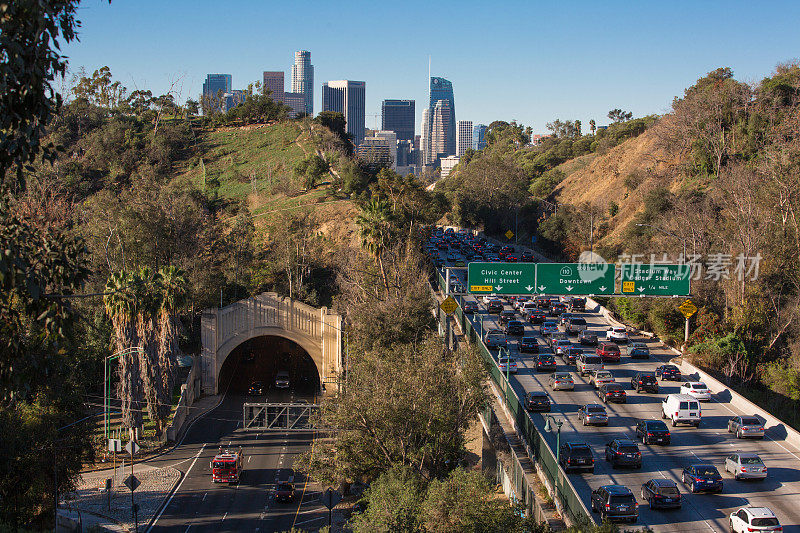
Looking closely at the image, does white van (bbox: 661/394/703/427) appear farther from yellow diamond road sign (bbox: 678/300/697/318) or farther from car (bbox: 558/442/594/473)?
yellow diamond road sign (bbox: 678/300/697/318)

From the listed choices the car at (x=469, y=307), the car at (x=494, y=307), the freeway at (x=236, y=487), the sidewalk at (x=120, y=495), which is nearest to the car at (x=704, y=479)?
the freeway at (x=236, y=487)

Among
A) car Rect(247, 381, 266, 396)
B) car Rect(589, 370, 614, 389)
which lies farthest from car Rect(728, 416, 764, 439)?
car Rect(247, 381, 266, 396)

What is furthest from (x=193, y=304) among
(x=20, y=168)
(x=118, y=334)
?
(x=20, y=168)

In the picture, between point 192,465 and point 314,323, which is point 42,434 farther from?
point 314,323

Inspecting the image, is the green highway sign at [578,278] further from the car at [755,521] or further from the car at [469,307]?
the car at [469,307]

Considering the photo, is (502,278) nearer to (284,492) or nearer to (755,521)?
(284,492)

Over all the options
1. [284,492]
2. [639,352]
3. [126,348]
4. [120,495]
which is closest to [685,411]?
[639,352]
